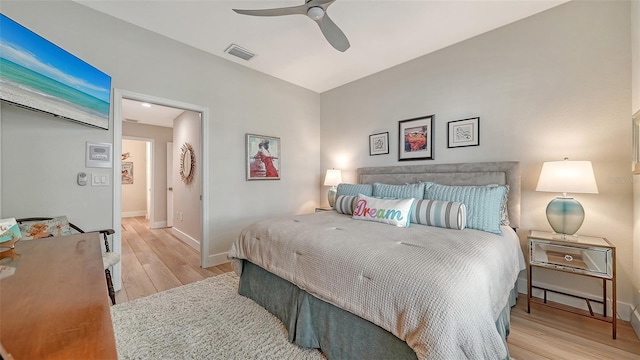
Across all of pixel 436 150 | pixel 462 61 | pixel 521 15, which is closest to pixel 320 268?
pixel 436 150

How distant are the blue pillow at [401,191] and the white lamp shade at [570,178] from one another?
97cm

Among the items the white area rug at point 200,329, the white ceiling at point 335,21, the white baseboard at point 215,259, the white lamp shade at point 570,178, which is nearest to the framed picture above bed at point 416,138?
the white ceiling at point 335,21

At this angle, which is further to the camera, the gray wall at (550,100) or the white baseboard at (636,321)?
the gray wall at (550,100)

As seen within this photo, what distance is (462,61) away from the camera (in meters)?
2.88

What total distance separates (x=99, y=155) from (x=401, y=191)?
120 inches

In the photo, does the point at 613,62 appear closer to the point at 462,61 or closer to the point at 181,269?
the point at 462,61

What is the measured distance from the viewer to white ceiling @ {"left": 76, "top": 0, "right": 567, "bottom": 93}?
2.30 meters

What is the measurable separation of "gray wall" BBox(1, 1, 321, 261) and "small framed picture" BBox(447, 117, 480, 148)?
2.26 m

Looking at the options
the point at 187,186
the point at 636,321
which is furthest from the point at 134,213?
the point at 636,321

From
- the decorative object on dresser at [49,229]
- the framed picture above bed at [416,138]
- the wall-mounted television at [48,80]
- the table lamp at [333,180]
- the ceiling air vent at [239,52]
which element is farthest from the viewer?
the table lamp at [333,180]

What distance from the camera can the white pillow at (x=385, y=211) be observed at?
223 centimetres

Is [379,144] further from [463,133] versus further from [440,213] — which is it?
[440,213]

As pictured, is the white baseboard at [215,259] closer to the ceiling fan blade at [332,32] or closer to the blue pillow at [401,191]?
the blue pillow at [401,191]

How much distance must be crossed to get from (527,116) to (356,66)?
83.2 inches
